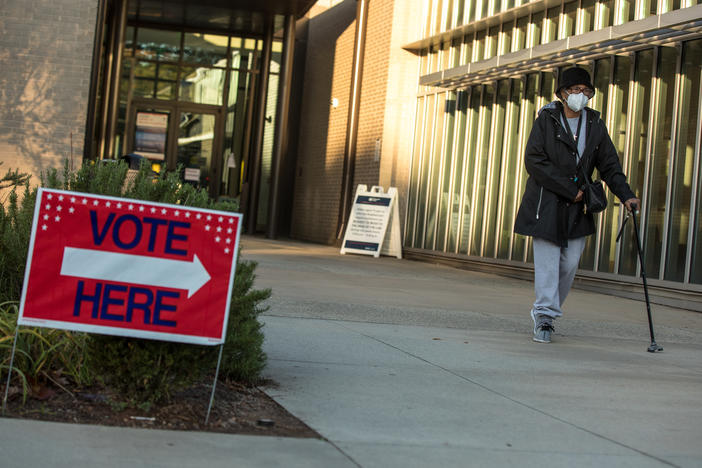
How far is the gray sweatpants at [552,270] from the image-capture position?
6.64 meters

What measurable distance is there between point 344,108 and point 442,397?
1708 cm

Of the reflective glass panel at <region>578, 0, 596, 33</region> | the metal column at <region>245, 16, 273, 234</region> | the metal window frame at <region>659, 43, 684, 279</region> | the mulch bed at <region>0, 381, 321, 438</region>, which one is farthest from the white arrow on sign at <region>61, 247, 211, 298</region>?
the metal column at <region>245, 16, 273, 234</region>

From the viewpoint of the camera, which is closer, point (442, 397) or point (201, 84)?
point (442, 397)

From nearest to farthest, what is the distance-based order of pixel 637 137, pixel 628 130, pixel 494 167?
pixel 637 137 → pixel 628 130 → pixel 494 167

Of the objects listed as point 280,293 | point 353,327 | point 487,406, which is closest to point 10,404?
point 487,406

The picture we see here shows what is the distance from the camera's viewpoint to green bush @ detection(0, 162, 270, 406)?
146 inches

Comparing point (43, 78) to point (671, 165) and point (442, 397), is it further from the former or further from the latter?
point (442, 397)

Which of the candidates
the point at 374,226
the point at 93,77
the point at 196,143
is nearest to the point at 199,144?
the point at 196,143

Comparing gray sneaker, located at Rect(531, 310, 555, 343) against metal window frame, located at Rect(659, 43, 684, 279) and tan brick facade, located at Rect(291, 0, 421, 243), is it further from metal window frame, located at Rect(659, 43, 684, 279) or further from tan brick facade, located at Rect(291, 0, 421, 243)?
tan brick facade, located at Rect(291, 0, 421, 243)

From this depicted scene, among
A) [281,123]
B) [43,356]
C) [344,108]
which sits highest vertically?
[344,108]

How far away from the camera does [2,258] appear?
5.22m

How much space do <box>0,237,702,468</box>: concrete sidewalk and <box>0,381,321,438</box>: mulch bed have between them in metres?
0.11

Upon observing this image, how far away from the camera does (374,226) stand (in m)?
17.6

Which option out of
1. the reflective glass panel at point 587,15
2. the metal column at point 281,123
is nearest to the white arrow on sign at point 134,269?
the reflective glass panel at point 587,15
